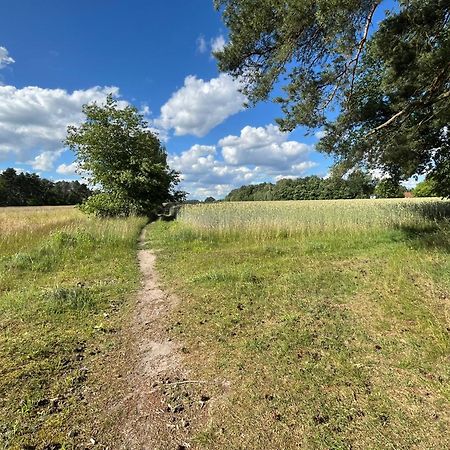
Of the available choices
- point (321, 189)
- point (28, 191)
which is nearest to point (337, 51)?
point (321, 189)

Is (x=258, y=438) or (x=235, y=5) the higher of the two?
(x=235, y=5)

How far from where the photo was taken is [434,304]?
4434 millimetres

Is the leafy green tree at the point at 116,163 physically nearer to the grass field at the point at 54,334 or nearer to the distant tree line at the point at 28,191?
the grass field at the point at 54,334

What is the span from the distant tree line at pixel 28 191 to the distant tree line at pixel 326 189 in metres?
44.1

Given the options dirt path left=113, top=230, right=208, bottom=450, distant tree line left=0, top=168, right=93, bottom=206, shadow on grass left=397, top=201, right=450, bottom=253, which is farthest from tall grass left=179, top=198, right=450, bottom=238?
distant tree line left=0, top=168, right=93, bottom=206

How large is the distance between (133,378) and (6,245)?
28.8ft

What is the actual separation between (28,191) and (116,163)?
65.8 metres

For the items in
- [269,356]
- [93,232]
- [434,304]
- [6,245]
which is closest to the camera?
[269,356]

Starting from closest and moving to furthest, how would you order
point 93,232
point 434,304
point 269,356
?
point 269,356, point 434,304, point 93,232

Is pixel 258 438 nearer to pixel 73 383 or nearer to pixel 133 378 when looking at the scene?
pixel 133 378

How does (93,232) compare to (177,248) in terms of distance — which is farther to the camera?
(93,232)

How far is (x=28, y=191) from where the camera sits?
73062mm

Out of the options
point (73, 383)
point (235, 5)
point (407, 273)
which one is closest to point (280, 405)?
point (73, 383)

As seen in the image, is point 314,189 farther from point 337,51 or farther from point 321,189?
point 337,51
